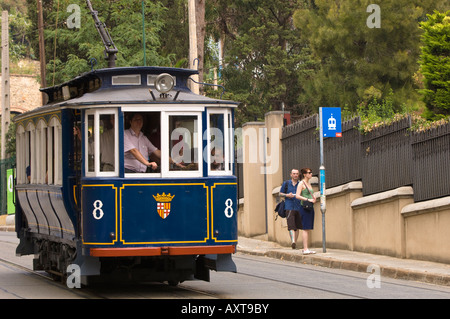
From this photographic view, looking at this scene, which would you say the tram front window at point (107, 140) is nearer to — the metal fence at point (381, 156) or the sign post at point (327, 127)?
the metal fence at point (381, 156)

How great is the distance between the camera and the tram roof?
1316cm

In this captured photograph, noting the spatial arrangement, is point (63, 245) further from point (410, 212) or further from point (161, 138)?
point (410, 212)

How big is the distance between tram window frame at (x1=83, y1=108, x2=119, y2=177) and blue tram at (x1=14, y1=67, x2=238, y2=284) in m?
0.01

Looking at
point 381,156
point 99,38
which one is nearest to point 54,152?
point 381,156

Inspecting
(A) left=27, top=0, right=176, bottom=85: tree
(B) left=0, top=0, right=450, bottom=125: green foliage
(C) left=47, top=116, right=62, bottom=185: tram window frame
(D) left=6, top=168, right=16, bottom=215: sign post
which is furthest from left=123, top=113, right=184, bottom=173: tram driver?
(D) left=6, top=168, right=16, bottom=215: sign post

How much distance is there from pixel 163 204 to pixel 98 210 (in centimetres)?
86

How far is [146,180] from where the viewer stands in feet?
42.5

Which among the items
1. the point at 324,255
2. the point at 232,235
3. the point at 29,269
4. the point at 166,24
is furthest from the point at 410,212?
the point at 166,24

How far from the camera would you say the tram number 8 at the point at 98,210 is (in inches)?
502

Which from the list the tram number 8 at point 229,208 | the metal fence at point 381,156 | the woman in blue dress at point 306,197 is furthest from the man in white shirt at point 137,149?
the woman in blue dress at point 306,197

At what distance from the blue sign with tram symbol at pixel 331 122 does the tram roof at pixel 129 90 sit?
21.9 ft

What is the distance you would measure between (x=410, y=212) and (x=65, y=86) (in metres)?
7.02

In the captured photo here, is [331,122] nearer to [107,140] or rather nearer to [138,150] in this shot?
[138,150]

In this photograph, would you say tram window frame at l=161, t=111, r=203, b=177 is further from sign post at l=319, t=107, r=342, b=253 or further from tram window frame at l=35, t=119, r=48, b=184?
sign post at l=319, t=107, r=342, b=253
